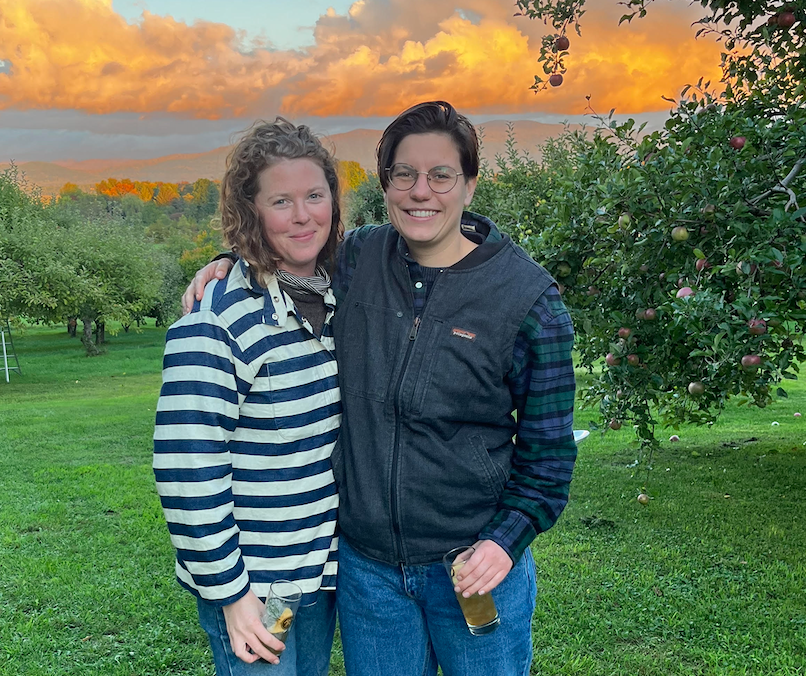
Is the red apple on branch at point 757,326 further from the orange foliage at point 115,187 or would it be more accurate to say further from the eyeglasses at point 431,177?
the orange foliage at point 115,187

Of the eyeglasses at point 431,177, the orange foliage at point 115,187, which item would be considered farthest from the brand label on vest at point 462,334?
the orange foliage at point 115,187

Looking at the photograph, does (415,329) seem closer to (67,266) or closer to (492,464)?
(492,464)

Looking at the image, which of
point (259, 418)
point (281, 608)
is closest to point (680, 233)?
point (259, 418)

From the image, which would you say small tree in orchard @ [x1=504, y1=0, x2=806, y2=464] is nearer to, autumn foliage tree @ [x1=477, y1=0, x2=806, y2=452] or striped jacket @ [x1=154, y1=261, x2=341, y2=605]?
autumn foliage tree @ [x1=477, y1=0, x2=806, y2=452]

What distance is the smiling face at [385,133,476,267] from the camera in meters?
1.98

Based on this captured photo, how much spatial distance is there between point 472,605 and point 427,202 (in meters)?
1.04

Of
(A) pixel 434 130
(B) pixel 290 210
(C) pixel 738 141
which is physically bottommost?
(B) pixel 290 210

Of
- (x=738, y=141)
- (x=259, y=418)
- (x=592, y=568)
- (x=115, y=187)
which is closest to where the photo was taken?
(x=259, y=418)

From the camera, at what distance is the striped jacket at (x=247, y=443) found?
5.78ft

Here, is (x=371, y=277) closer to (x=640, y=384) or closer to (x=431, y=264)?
(x=431, y=264)

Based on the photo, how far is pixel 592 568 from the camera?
5.00m

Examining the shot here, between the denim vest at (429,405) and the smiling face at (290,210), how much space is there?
0.22m

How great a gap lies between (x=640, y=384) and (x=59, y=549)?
4.39 metres

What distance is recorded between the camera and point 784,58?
5012 mm
